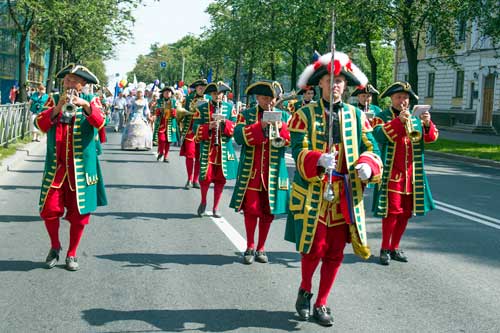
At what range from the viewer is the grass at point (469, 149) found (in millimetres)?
24438

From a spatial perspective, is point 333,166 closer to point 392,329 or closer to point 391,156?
point 392,329

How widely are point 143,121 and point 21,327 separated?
55.2ft

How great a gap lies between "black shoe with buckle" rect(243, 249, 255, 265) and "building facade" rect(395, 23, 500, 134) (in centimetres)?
3296

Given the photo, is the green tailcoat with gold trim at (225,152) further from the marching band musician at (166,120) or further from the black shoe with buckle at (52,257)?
the marching band musician at (166,120)

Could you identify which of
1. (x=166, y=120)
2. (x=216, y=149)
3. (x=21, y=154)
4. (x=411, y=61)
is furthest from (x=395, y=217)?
(x=411, y=61)

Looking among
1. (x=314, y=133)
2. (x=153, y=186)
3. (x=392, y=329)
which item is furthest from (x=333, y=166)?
(x=153, y=186)

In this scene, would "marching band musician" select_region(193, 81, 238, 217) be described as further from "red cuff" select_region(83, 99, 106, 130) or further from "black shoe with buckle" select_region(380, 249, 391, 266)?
"red cuff" select_region(83, 99, 106, 130)

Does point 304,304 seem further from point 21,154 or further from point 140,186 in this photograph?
point 21,154

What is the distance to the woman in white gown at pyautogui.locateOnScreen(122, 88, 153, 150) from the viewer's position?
21.5 m

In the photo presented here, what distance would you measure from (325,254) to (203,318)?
989 millimetres

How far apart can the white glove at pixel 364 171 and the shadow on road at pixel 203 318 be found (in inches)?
46.0

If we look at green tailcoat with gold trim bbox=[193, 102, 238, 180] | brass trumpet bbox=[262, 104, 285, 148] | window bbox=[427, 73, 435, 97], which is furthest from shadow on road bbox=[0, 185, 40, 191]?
window bbox=[427, 73, 435, 97]

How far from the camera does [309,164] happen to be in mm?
4953

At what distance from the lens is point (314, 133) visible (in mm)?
5141
